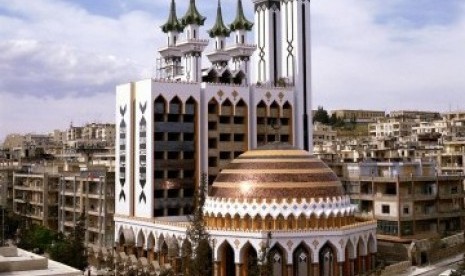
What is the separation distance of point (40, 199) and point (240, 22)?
1278 inches

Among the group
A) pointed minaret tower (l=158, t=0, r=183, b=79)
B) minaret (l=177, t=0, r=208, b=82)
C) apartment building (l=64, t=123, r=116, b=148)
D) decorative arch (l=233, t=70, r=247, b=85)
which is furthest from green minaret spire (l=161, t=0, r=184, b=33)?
apartment building (l=64, t=123, r=116, b=148)

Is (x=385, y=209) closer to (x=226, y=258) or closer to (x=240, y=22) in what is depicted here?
(x=226, y=258)

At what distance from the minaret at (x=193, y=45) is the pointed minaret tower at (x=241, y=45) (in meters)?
5.60

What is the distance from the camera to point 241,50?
73.8 meters

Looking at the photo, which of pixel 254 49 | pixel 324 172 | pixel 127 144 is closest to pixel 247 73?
pixel 254 49

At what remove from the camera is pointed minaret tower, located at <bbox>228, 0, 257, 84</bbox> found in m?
73.7

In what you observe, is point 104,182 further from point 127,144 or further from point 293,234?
point 293,234

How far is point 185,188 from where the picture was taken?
61.7 m

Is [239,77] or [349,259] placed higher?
[239,77]

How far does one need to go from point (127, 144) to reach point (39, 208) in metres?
24.7

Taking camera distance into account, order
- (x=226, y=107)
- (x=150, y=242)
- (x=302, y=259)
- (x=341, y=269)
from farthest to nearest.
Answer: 1. (x=226, y=107)
2. (x=150, y=242)
3. (x=341, y=269)
4. (x=302, y=259)

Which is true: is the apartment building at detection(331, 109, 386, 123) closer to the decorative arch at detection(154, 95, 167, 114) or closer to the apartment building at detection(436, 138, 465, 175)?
the apartment building at detection(436, 138, 465, 175)

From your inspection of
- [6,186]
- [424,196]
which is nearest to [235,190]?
[424,196]

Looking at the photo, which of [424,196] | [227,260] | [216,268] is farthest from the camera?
[424,196]
